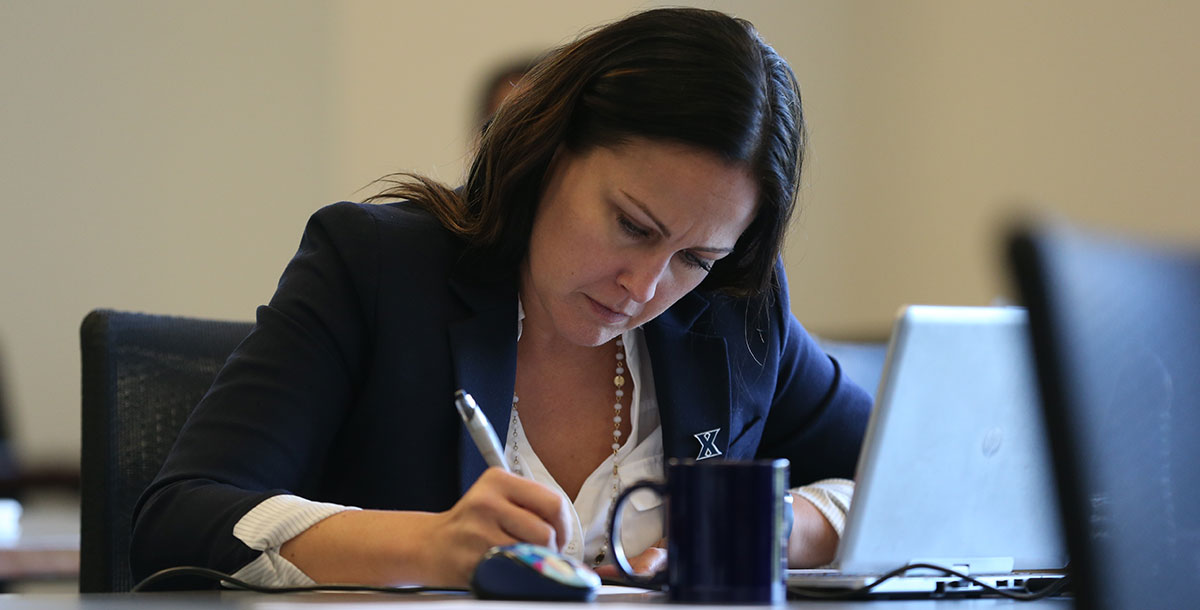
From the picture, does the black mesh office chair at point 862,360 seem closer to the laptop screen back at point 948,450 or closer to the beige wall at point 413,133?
the beige wall at point 413,133

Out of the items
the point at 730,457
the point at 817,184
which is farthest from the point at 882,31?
the point at 730,457

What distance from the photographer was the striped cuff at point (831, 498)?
4.83 feet

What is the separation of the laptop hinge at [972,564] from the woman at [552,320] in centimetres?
25

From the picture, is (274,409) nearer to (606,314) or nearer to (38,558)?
(606,314)

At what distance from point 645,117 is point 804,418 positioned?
0.54m

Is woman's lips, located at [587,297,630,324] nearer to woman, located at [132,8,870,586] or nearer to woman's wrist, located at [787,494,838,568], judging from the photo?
woman, located at [132,8,870,586]

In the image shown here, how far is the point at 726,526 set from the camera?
2.87 ft

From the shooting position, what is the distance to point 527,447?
146cm

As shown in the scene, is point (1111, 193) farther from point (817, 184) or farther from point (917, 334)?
point (917, 334)

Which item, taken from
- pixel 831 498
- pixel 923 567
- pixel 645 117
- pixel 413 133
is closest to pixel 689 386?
pixel 831 498

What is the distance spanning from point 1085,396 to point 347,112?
3638 mm

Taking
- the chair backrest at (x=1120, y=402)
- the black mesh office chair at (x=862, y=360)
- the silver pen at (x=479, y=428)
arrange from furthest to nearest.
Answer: the black mesh office chair at (x=862, y=360) < the silver pen at (x=479, y=428) < the chair backrest at (x=1120, y=402)

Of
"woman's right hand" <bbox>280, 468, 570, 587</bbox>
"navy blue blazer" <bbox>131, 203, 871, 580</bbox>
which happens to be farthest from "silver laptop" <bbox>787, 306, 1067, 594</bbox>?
"navy blue blazer" <bbox>131, 203, 871, 580</bbox>

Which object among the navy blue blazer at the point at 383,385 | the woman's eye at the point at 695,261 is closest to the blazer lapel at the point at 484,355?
the navy blue blazer at the point at 383,385
